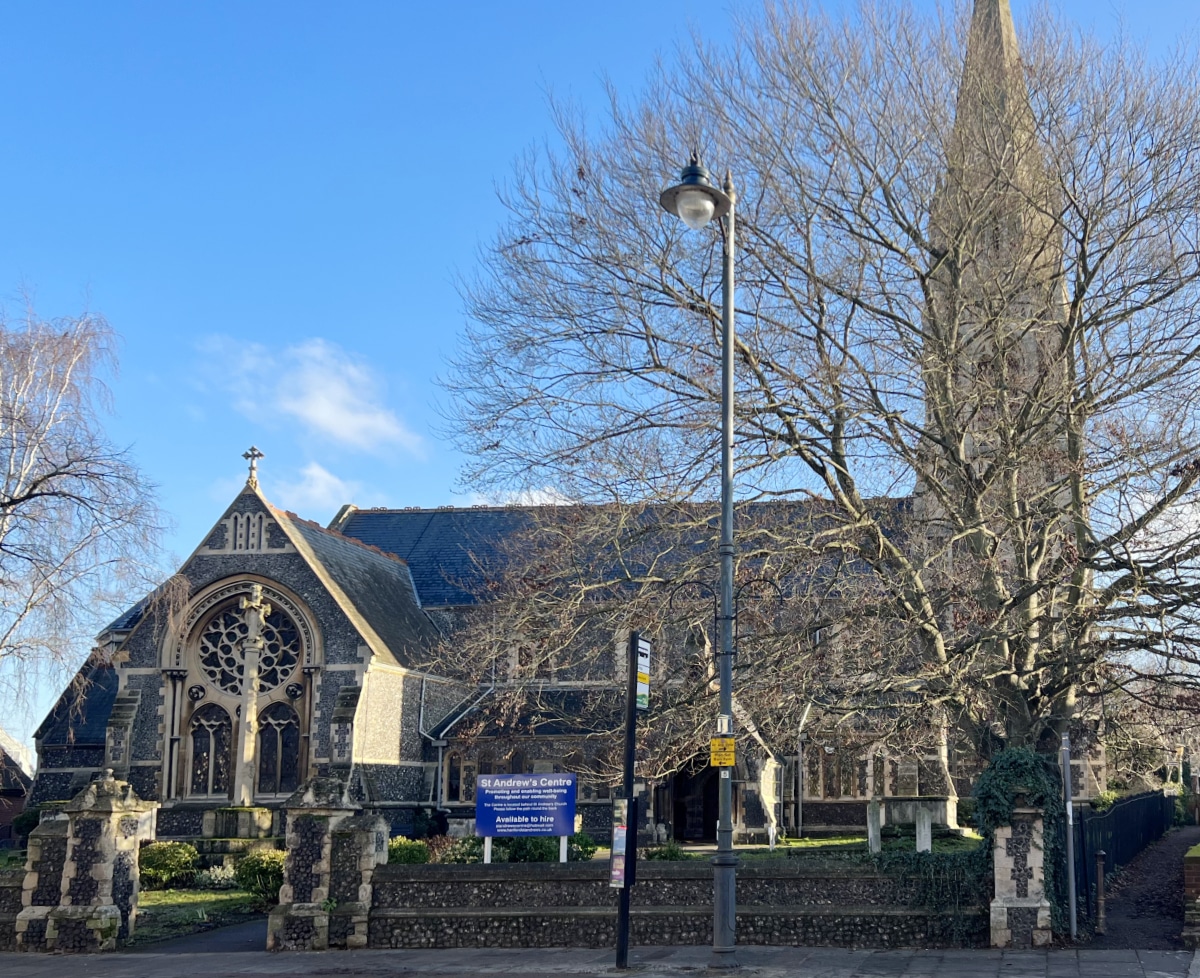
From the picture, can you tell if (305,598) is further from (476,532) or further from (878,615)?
(878,615)

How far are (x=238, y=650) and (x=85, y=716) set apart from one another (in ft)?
25.3

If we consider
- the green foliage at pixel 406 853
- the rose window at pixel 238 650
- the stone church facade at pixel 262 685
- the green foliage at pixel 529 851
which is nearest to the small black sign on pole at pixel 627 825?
the green foliage at pixel 529 851

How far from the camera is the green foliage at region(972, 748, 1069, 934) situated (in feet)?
49.3

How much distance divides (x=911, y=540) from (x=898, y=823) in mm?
15245

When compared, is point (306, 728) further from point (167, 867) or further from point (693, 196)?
point (693, 196)

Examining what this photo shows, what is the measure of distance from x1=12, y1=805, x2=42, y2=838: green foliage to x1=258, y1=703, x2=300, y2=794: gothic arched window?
6.59m

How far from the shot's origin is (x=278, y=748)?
32.4m

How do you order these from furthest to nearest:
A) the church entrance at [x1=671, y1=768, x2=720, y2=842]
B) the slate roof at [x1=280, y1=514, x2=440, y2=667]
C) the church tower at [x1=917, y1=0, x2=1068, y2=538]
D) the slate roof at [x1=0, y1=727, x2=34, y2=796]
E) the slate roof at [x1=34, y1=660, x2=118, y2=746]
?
the slate roof at [x1=0, y1=727, x2=34, y2=796] < the slate roof at [x1=34, y1=660, x2=118, y2=746] < the church entrance at [x1=671, y1=768, x2=720, y2=842] < the slate roof at [x1=280, y1=514, x2=440, y2=667] < the church tower at [x1=917, y1=0, x2=1068, y2=538]

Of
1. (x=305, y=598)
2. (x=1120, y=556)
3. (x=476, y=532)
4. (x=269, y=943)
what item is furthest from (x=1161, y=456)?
(x=476, y=532)

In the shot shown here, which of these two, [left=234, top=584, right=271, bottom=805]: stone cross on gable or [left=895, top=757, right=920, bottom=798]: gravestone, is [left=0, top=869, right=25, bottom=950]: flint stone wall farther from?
[left=895, top=757, right=920, bottom=798]: gravestone

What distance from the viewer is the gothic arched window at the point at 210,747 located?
3225 centimetres

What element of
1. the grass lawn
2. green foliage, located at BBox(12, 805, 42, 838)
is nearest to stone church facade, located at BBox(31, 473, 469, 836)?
green foliage, located at BBox(12, 805, 42, 838)

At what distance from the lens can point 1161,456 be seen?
16141 mm

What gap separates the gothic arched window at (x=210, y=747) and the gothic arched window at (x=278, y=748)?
0.86 meters
